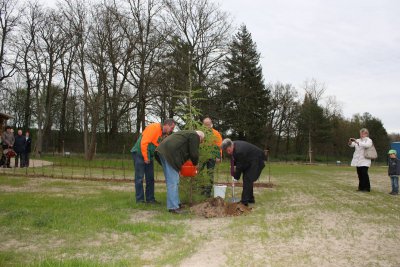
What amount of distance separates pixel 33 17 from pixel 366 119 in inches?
1542

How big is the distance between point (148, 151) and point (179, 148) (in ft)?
2.83

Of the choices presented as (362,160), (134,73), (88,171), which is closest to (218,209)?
(362,160)

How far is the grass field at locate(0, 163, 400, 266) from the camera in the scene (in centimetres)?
388

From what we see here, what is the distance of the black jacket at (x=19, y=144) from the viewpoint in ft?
50.3

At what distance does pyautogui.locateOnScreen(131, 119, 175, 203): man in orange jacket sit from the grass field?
361 millimetres

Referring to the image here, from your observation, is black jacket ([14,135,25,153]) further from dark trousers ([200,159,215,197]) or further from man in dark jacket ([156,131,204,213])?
man in dark jacket ([156,131,204,213])

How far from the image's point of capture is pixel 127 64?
2853 cm

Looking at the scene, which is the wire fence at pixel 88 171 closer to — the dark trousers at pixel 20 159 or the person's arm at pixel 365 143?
the dark trousers at pixel 20 159

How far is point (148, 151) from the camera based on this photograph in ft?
23.4

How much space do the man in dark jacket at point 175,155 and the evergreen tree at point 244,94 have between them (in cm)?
2707

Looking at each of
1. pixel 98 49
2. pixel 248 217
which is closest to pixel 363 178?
pixel 248 217

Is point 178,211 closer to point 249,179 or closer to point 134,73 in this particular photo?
point 249,179

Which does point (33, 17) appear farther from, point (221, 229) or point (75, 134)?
point (221, 229)

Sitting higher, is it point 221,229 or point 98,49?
point 98,49
